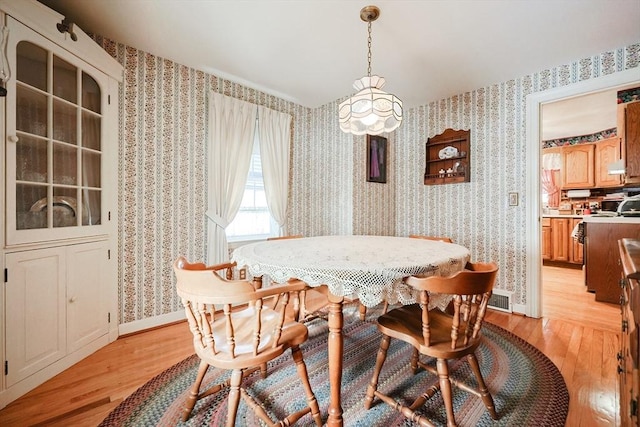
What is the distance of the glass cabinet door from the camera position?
1627 mm

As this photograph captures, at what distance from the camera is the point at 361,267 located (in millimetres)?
1195

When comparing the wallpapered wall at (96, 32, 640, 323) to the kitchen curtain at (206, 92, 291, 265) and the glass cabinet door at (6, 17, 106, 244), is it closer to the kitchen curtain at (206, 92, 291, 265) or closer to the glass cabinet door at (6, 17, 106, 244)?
the kitchen curtain at (206, 92, 291, 265)

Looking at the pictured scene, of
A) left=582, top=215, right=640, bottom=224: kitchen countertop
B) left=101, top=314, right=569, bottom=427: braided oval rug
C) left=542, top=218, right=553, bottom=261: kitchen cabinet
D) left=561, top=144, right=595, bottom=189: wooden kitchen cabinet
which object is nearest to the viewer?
left=101, top=314, right=569, bottom=427: braided oval rug

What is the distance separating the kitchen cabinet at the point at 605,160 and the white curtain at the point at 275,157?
18.3 feet

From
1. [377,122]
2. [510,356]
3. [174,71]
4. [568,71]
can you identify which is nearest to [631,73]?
[568,71]

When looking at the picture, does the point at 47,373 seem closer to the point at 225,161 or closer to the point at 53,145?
the point at 53,145

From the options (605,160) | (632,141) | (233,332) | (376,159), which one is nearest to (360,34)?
(376,159)

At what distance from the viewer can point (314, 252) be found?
5.23ft

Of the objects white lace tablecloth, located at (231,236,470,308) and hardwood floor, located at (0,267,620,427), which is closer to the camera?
white lace tablecloth, located at (231,236,470,308)

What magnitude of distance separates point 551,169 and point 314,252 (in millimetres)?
6243

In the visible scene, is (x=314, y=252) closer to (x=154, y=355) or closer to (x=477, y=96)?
(x=154, y=355)

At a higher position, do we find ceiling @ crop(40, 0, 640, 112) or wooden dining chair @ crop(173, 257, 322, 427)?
ceiling @ crop(40, 0, 640, 112)

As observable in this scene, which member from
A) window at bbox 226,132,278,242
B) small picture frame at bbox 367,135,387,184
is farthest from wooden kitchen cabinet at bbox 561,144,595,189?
window at bbox 226,132,278,242

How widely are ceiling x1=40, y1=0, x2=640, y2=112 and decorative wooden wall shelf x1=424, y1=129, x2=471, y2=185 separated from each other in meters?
0.66
